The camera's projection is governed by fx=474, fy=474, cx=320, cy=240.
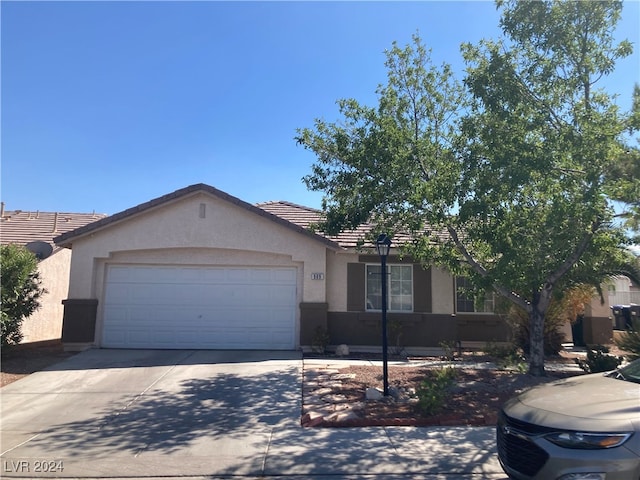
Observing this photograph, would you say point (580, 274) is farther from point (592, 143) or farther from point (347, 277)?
point (347, 277)

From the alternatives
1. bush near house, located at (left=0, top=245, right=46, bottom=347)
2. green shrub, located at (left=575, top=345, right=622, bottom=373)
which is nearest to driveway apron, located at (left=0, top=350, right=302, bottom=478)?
bush near house, located at (left=0, top=245, right=46, bottom=347)

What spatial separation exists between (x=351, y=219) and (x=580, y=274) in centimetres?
522

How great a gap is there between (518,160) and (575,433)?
515 centimetres

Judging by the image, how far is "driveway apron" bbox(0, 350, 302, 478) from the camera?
562 centimetres

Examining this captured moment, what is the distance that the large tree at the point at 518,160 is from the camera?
7918 millimetres

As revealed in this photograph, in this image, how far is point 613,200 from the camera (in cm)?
816

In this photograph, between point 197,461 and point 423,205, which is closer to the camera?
point 197,461

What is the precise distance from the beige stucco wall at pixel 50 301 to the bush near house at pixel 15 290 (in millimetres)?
3308

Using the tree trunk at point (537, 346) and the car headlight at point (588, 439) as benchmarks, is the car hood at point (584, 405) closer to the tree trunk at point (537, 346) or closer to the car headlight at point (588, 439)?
the car headlight at point (588, 439)

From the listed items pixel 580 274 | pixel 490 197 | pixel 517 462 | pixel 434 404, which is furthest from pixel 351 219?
pixel 517 462

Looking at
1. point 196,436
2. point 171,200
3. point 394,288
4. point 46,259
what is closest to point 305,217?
point 394,288

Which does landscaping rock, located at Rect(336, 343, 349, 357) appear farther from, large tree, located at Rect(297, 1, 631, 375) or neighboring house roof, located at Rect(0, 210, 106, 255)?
neighboring house roof, located at Rect(0, 210, 106, 255)

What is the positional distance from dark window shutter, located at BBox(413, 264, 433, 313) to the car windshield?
8.57 metres

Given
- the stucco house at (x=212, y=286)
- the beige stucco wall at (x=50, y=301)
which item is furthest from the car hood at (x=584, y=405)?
the beige stucco wall at (x=50, y=301)
